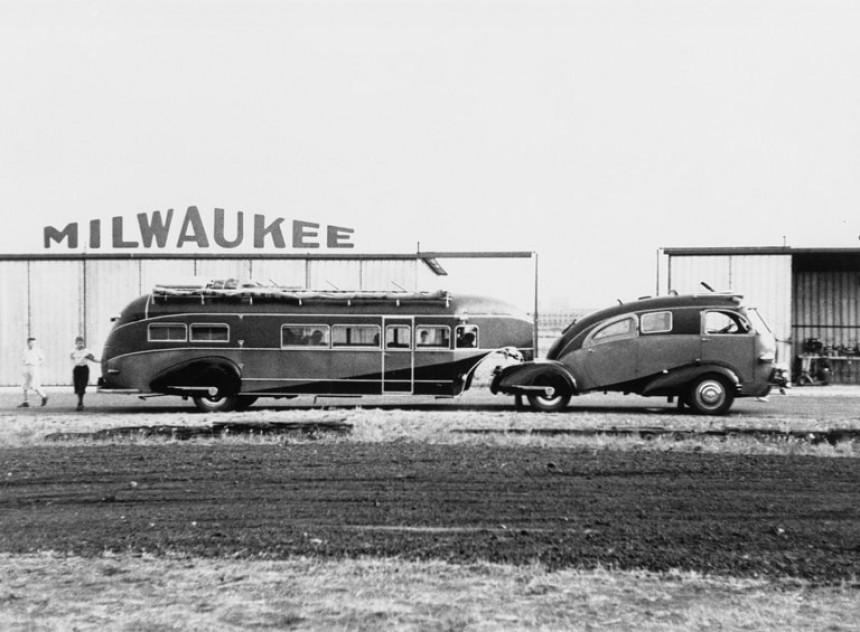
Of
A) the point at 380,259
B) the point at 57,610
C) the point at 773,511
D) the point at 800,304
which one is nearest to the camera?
the point at 57,610

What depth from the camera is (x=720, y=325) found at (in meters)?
17.5

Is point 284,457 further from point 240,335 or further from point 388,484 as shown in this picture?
point 240,335

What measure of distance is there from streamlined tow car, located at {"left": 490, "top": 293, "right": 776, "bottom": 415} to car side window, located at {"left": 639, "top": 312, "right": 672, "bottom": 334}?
0.02 m

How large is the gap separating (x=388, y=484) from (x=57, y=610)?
4143 mm

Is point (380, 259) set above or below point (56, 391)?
above

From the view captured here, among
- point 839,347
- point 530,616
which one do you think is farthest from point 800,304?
point 530,616

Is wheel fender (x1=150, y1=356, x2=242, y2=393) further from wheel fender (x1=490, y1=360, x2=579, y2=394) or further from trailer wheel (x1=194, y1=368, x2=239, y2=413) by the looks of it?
wheel fender (x1=490, y1=360, x2=579, y2=394)

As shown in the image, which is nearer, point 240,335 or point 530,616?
point 530,616

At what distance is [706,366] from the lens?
17.4 metres

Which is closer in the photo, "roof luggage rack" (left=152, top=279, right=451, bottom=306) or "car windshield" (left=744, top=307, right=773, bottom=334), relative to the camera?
"car windshield" (left=744, top=307, right=773, bottom=334)

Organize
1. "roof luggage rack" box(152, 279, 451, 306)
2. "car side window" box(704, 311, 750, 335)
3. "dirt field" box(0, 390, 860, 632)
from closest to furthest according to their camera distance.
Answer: "dirt field" box(0, 390, 860, 632), "car side window" box(704, 311, 750, 335), "roof luggage rack" box(152, 279, 451, 306)

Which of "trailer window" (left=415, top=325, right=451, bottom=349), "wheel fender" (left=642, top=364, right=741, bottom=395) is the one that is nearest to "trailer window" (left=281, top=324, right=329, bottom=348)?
"trailer window" (left=415, top=325, right=451, bottom=349)

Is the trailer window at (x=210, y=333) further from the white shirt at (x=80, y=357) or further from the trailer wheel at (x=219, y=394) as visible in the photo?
the white shirt at (x=80, y=357)

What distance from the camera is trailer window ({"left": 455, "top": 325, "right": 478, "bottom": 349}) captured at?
18.1m
